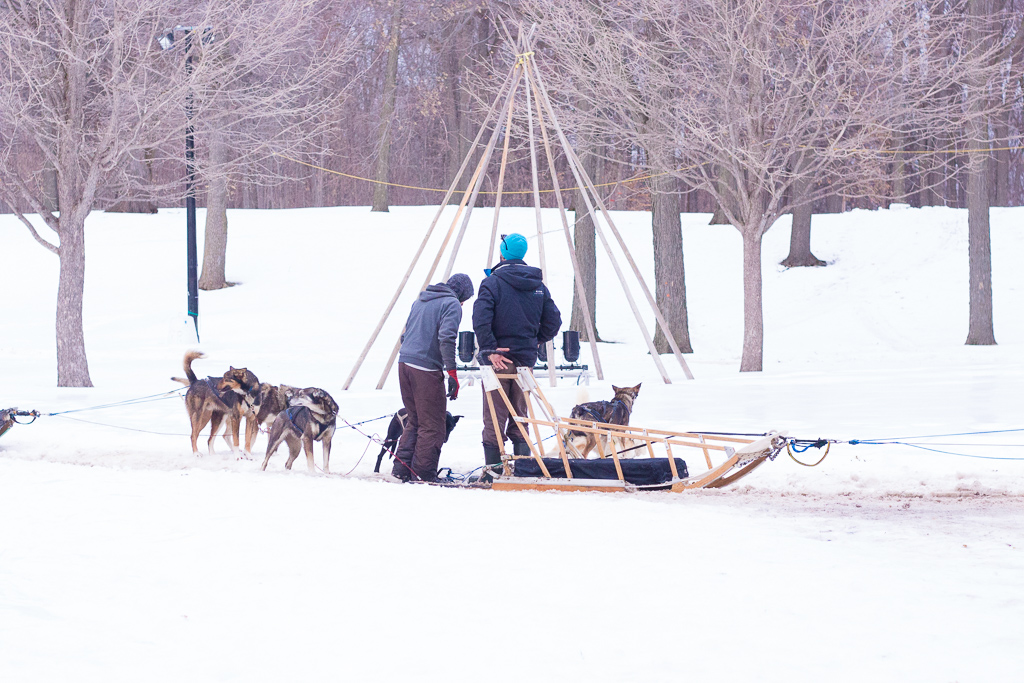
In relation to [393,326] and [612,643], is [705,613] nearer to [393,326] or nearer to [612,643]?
[612,643]

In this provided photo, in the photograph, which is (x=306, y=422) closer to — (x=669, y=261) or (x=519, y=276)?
(x=519, y=276)

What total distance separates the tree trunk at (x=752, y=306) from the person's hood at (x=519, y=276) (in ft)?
23.3

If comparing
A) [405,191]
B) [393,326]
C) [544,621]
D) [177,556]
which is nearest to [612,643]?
[544,621]

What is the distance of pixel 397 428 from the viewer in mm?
7328

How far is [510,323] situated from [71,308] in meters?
7.35

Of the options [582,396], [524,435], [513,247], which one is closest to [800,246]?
[582,396]

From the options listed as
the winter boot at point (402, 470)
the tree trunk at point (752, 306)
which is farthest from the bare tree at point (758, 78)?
the winter boot at point (402, 470)

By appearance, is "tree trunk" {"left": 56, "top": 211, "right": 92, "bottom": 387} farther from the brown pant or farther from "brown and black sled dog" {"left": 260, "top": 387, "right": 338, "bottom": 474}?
the brown pant

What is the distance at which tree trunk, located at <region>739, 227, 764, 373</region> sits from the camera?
1336 centimetres

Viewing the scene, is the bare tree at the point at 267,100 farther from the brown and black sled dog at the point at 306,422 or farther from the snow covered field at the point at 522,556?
the brown and black sled dog at the point at 306,422

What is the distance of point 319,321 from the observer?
18.6 m

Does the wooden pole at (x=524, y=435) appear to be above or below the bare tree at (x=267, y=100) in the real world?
below

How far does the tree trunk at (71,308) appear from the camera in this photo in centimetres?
1172

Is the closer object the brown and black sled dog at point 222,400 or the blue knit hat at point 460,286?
the blue knit hat at point 460,286
